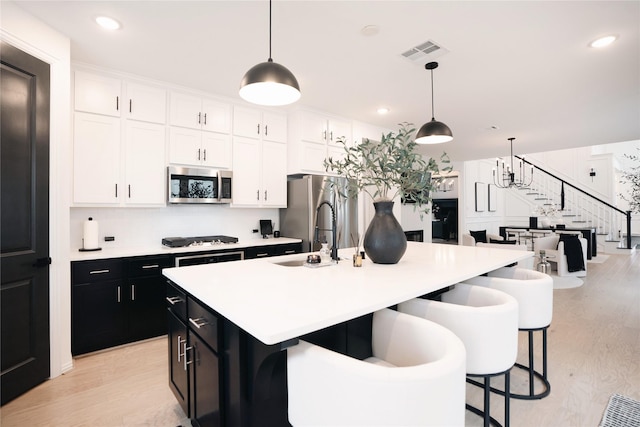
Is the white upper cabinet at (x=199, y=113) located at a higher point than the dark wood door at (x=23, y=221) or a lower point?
higher

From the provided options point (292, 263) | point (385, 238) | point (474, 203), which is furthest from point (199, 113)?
point (474, 203)

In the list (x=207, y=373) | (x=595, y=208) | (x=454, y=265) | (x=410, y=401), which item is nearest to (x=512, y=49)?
(x=454, y=265)

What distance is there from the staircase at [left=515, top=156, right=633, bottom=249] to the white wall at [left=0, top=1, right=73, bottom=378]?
10.9 metres

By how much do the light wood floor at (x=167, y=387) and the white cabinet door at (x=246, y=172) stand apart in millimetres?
1843

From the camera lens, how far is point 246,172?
161 inches

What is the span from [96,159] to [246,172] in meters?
1.58

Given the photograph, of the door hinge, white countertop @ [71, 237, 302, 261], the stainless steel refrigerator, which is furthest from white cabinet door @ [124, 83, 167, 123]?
the stainless steel refrigerator

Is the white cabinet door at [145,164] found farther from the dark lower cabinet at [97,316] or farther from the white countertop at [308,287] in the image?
the white countertop at [308,287]

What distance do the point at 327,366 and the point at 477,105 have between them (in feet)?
14.1

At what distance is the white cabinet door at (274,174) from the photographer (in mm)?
4273

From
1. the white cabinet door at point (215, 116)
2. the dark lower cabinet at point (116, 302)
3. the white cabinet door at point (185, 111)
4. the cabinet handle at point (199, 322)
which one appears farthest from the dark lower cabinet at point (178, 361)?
the white cabinet door at point (215, 116)

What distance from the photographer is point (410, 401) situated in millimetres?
898

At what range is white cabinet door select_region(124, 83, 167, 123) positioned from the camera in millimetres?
3275

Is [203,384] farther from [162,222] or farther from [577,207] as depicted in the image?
[577,207]
